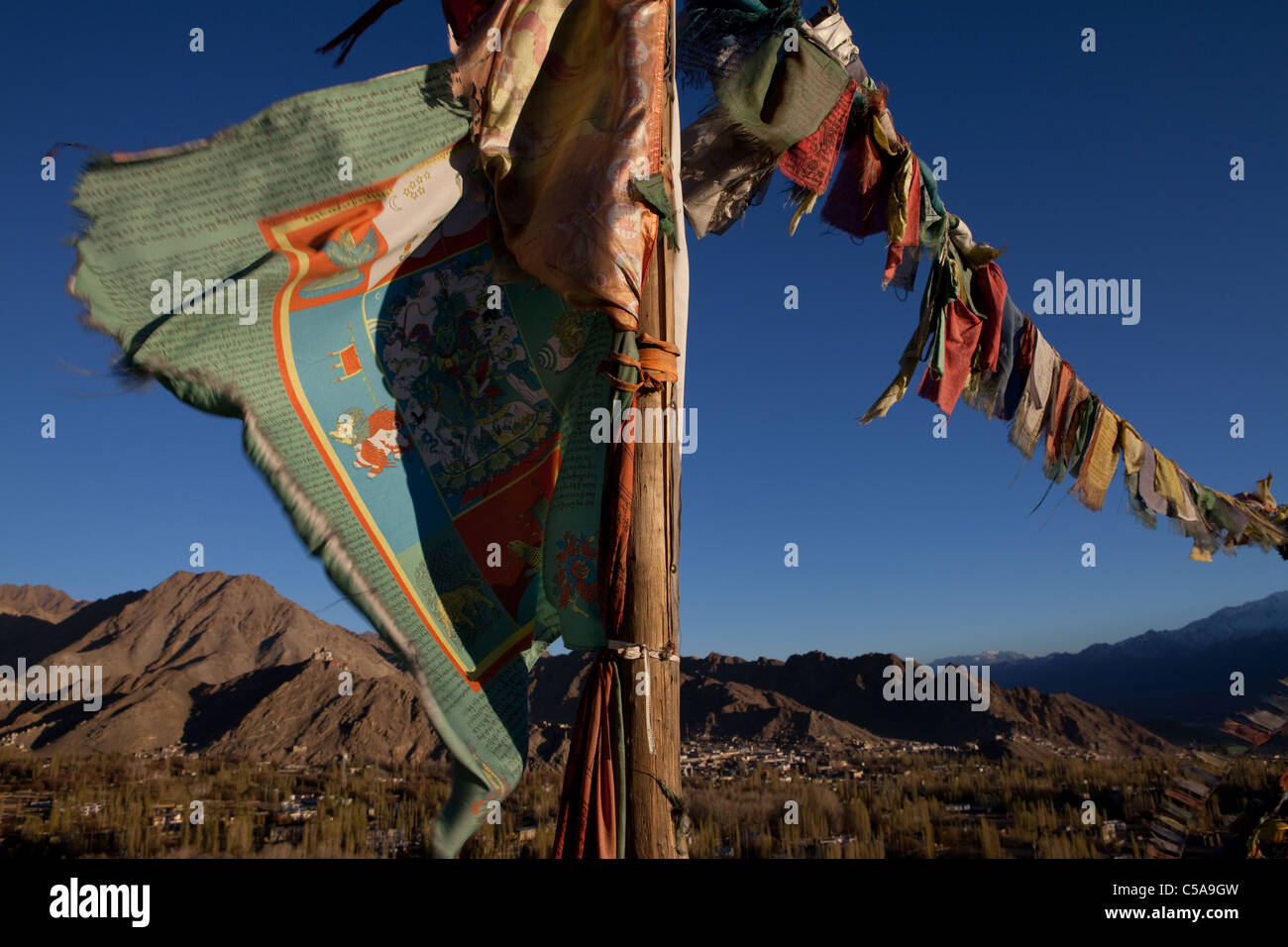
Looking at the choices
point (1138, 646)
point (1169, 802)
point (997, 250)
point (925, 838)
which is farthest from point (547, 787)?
point (1138, 646)

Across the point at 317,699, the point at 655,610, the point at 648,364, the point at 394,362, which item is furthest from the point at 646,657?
the point at 317,699

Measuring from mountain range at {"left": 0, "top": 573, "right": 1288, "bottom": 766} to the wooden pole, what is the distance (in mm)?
12000

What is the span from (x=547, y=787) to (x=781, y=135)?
11.4m

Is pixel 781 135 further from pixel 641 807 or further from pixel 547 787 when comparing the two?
pixel 547 787

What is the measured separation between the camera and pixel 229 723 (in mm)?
20547

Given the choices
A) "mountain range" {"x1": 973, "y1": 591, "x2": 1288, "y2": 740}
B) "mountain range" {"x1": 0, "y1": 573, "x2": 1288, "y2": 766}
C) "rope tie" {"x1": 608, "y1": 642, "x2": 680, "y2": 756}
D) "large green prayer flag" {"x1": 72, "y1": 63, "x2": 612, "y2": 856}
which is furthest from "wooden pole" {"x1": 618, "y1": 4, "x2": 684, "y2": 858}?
"mountain range" {"x1": 973, "y1": 591, "x2": 1288, "y2": 740}

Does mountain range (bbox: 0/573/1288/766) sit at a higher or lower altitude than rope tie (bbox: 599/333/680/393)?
lower

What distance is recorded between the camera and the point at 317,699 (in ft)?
71.2

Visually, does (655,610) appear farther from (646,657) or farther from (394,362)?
(394,362)

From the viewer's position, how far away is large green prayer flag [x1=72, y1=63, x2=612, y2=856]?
7.27 feet

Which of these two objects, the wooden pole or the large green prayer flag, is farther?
the large green prayer flag

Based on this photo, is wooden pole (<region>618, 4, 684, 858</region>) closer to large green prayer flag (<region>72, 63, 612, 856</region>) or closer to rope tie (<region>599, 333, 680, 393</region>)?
rope tie (<region>599, 333, 680, 393</region>)

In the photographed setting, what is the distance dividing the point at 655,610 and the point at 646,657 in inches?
5.2

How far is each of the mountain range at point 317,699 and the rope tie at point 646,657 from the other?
12.0m
